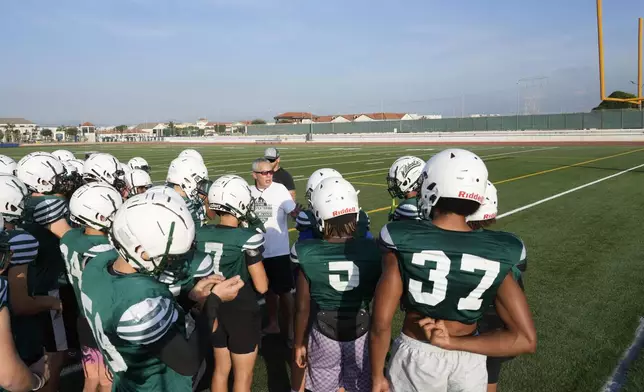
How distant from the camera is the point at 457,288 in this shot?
7.88 feet

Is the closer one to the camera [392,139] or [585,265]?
[585,265]

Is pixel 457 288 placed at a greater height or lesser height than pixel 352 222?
lesser

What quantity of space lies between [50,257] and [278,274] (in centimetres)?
229

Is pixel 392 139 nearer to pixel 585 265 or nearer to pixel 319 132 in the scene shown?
pixel 319 132

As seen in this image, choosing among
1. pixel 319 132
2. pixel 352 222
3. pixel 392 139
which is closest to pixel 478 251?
pixel 352 222

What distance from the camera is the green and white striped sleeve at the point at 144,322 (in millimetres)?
2010

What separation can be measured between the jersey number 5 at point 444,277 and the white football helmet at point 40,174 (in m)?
3.84

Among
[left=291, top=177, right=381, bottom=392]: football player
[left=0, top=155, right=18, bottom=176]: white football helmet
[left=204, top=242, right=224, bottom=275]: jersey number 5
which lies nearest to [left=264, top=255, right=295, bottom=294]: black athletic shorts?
[left=204, top=242, right=224, bottom=275]: jersey number 5

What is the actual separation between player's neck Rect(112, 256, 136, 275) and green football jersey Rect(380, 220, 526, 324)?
4.20ft

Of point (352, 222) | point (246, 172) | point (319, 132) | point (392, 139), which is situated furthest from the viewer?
point (319, 132)

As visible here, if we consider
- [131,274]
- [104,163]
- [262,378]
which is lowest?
[262,378]

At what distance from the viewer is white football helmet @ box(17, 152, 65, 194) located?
4.50m

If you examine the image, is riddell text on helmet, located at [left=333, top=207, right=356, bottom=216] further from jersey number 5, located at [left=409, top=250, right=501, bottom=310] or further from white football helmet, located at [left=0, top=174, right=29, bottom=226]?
white football helmet, located at [left=0, top=174, right=29, bottom=226]

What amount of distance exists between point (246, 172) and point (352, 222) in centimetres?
1902
